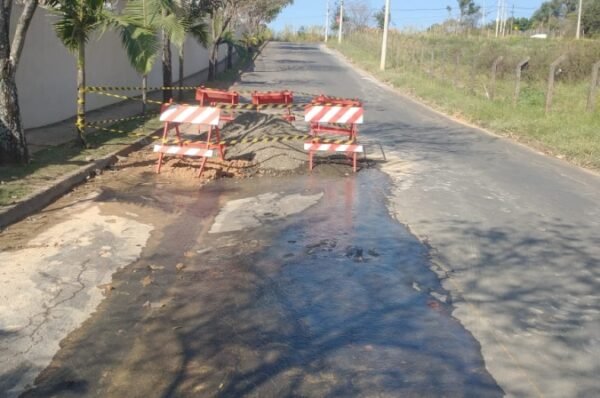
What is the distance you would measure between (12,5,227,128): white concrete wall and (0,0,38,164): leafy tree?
3099 mm

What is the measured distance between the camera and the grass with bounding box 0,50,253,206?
8969 mm

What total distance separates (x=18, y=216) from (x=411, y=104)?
18.7 meters

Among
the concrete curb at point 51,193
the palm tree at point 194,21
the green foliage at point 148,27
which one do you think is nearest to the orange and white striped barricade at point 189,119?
the concrete curb at point 51,193

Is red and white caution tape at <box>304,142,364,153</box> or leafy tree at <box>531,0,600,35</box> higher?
leafy tree at <box>531,0,600,35</box>

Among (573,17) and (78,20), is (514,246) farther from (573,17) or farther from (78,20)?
(573,17)

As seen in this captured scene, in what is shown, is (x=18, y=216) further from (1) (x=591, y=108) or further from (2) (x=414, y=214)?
(1) (x=591, y=108)

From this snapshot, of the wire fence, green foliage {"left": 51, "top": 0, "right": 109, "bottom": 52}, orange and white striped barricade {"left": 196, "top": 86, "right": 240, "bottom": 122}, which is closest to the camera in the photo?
green foliage {"left": 51, "top": 0, "right": 109, "bottom": 52}

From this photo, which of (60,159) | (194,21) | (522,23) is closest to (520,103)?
(194,21)

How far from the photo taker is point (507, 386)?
432 centimetres

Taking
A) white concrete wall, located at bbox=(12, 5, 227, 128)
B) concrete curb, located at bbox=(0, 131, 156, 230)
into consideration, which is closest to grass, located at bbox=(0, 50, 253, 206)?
concrete curb, located at bbox=(0, 131, 156, 230)

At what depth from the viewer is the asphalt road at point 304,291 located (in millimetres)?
4422

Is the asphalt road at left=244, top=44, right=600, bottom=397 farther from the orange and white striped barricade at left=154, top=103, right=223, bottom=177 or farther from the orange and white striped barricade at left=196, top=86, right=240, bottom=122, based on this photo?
the orange and white striped barricade at left=196, top=86, right=240, bottom=122

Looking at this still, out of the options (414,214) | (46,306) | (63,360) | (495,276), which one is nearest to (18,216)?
(46,306)

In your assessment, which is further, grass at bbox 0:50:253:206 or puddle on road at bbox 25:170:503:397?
grass at bbox 0:50:253:206
